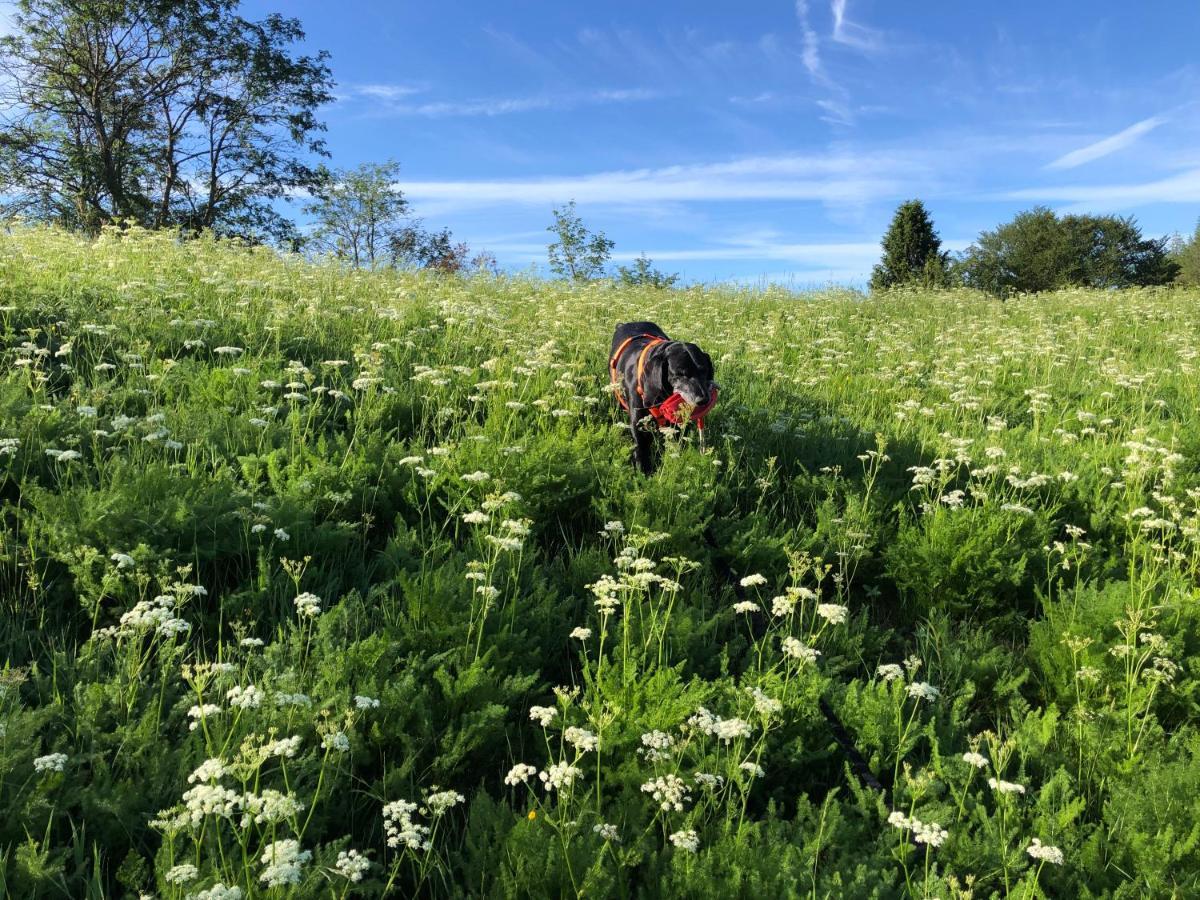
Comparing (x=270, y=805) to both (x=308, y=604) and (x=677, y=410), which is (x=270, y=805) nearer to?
(x=308, y=604)

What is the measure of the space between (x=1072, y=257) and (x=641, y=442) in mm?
47008

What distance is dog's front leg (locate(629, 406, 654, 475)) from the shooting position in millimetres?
5191

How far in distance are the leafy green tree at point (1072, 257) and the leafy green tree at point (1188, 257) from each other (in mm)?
1084

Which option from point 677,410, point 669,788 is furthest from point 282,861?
point 677,410

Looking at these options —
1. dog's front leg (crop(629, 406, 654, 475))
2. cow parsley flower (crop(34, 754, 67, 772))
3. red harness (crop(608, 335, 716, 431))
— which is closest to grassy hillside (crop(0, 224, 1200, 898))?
cow parsley flower (crop(34, 754, 67, 772))

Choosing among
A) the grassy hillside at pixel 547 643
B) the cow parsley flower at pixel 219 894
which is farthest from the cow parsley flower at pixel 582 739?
the cow parsley flower at pixel 219 894

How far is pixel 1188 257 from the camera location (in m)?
45.7

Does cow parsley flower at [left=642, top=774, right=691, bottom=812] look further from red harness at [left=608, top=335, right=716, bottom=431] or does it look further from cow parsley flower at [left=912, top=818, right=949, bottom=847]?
red harness at [left=608, top=335, right=716, bottom=431]

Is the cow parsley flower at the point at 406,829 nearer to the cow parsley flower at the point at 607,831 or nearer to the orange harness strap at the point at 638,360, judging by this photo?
the cow parsley flower at the point at 607,831

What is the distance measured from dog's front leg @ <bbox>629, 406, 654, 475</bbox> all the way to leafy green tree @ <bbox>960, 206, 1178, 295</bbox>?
41.8 metres

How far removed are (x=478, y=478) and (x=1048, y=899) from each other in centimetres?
285

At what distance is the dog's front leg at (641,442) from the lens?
5191 mm

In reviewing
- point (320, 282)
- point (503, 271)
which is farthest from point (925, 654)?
point (503, 271)

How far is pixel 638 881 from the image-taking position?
6.91 feet
